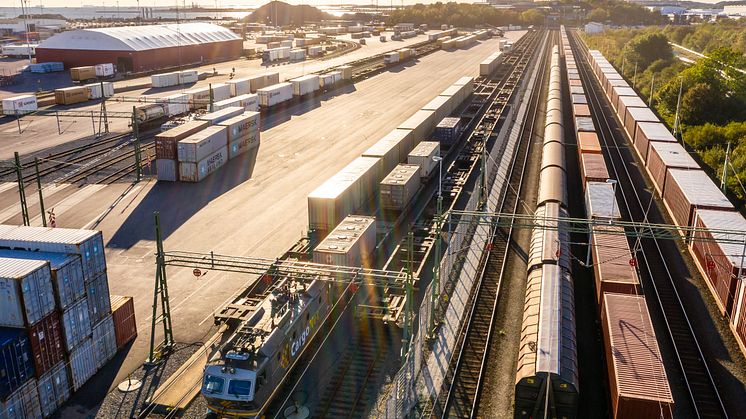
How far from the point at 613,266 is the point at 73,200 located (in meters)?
41.4

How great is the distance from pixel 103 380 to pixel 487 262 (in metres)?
23.2

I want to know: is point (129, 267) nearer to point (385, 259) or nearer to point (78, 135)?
point (385, 259)

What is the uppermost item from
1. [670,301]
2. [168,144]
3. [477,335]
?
[168,144]

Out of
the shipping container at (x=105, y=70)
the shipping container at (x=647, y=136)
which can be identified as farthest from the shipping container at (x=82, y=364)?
the shipping container at (x=105, y=70)

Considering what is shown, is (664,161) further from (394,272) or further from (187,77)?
(187,77)

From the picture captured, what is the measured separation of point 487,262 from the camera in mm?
39406

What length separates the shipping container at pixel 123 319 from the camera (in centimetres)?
2914

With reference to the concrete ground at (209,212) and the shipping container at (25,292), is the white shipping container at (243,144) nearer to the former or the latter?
the concrete ground at (209,212)

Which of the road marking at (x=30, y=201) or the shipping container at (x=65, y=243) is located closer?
the shipping container at (x=65, y=243)

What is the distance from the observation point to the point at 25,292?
23047mm

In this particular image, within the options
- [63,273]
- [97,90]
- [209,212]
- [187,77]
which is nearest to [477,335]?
[63,273]

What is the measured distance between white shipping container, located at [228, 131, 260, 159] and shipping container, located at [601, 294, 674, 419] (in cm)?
4393

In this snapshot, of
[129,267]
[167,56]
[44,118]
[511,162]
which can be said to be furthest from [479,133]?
[167,56]

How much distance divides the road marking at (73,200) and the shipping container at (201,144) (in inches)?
300
